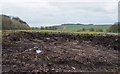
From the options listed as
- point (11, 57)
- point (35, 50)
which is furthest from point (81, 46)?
point (11, 57)

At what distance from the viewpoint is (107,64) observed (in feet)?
13.6

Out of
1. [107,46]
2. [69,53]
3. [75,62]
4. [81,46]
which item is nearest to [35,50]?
[69,53]

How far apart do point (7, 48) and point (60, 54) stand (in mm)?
1896

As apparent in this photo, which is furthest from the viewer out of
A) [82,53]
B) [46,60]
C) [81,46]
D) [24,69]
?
[81,46]

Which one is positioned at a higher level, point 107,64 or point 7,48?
point 7,48

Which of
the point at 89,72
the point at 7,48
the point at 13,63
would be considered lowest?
the point at 89,72

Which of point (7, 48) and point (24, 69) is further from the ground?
point (7, 48)

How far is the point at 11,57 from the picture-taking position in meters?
4.02

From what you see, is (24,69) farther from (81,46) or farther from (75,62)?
(81,46)

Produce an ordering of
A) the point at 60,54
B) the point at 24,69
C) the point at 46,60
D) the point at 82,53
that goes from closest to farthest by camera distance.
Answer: the point at 24,69 < the point at 46,60 < the point at 60,54 < the point at 82,53

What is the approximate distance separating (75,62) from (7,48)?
244cm

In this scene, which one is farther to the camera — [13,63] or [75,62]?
[75,62]

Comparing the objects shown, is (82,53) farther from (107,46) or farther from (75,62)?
(107,46)

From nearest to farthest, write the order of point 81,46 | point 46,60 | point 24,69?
1. point 24,69
2. point 46,60
3. point 81,46
